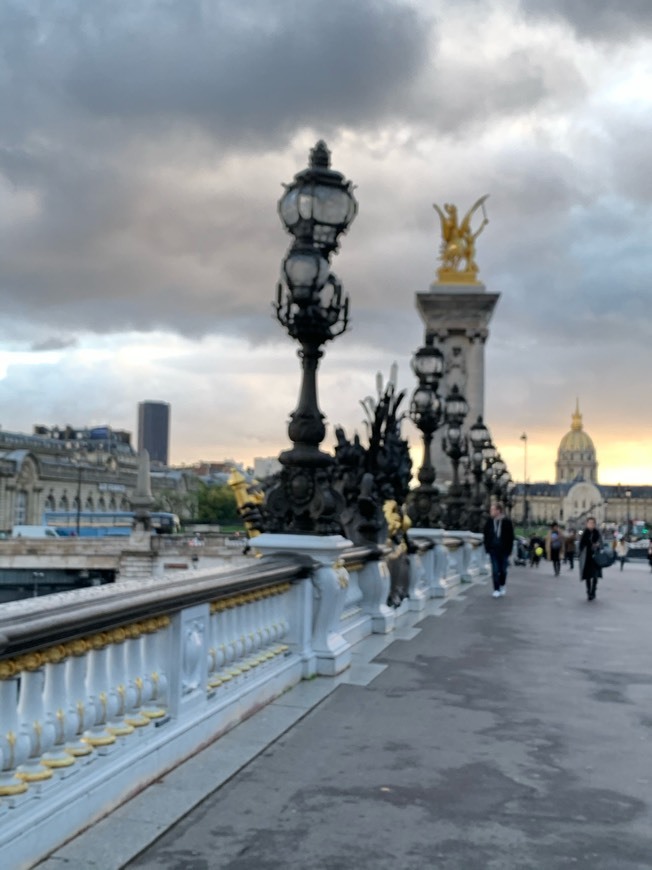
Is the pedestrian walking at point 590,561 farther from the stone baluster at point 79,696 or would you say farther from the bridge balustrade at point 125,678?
the stone baluster at point 79,696

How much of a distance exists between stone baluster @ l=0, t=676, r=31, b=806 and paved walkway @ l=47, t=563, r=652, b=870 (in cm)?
41

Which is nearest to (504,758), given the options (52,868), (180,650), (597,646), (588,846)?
(588,846)

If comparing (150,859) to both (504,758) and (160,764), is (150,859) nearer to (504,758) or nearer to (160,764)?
(160,764)

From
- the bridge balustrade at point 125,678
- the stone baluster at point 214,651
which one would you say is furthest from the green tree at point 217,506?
the stone baluster at point 214,651

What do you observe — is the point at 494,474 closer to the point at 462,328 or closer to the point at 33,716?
the point at 462,328

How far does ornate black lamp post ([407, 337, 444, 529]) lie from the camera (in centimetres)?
1872

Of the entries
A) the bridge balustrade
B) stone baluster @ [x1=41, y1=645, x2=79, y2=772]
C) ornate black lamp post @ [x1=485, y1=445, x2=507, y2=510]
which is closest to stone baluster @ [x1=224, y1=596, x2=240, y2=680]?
the bridge balustrade

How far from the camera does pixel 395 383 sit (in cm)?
1587

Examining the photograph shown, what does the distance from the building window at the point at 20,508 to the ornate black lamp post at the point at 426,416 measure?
4250 inches

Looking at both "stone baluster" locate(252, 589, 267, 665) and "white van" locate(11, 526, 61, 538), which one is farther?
"white van" locate(11, 526, 61, 538)

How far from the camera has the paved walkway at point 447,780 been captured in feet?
15.5

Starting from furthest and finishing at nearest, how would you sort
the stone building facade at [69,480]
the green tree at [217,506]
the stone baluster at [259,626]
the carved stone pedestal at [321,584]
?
the green tree at [217,506] → the stone building facade at [69,480] → the carved stone pedestal at [321,584] → the stone baluster at [259,626]

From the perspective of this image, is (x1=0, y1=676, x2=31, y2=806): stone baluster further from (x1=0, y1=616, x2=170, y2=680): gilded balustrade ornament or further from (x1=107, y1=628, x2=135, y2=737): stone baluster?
(x1=107, y1=628, x2=135, y2=737): stone baluster

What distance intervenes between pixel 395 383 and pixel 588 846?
11.3 m
